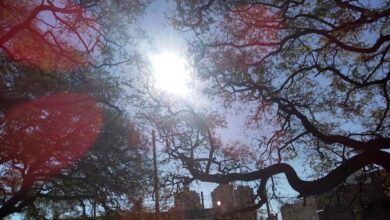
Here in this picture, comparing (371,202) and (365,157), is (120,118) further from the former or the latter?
(371,202)

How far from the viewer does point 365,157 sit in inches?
428

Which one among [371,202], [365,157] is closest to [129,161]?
[365,157]

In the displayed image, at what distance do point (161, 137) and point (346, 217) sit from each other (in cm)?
2037

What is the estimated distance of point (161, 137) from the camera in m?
14.8

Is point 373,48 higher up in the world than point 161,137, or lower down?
higher up

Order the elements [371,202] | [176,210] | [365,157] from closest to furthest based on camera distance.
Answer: [365,157]
[371,202]
[176,210]

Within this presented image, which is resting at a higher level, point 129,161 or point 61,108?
point 61,108

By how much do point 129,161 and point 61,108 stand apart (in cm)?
417

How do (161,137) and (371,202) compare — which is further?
(371,202)

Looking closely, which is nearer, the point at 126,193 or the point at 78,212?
the point at 126,193

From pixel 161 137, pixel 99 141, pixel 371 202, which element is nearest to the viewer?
pixel 161 137

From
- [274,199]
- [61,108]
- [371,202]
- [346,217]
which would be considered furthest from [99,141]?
[346,217]

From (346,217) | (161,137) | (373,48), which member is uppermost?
(373,48)

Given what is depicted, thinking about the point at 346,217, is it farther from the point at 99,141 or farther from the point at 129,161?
the point at 99,141
